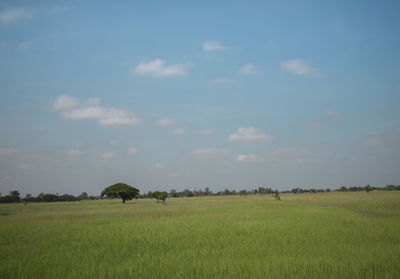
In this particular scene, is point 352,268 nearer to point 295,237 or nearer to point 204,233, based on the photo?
point 295,237

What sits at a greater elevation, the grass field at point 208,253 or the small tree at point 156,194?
the grass field at point 208,253

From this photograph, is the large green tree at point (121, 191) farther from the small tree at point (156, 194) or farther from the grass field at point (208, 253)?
the grass field at point (208, 253)

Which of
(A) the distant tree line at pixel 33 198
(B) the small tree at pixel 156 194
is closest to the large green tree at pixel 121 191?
(B) the small tree at pixel 156 194

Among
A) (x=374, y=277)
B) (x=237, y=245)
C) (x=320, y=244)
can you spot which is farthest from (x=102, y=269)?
(x=320, y=244)

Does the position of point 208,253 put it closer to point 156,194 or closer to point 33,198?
point 156,194

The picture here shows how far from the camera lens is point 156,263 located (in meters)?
11.0

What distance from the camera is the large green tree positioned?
75875 millimetres

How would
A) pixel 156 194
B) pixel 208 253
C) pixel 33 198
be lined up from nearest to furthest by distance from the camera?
pixel 208 253
pixel 156 194
pixel 33 198

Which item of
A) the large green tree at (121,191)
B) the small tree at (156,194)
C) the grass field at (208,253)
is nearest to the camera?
the grass field at (208,253)

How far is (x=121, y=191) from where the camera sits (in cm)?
7531

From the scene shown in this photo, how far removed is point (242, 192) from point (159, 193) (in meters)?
107

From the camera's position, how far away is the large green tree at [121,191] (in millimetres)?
75875

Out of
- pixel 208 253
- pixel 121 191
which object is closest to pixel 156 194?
pixel 121 191

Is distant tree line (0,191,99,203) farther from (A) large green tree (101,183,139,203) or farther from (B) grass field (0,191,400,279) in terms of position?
(B) grass field (0,191,400,279)
